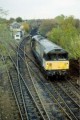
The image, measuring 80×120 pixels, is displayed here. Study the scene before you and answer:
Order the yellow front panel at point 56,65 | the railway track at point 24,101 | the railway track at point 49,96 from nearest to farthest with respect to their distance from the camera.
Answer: the railway track at point 24,101 → the railway track at point 49,96 → the yellow front panel at point 56,65

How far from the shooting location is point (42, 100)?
21.3 m

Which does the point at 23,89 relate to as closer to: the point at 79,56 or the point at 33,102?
the point at 33,102

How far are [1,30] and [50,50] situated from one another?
9.69 m

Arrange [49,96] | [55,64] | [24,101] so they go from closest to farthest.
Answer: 1. [24,101]
2. [49,96]
3. [55,64]

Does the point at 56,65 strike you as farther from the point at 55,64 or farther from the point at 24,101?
the point at 24,101

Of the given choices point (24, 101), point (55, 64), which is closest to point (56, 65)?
point (55, 64)

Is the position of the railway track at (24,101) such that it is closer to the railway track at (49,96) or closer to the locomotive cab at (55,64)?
the railway track at (49,96)

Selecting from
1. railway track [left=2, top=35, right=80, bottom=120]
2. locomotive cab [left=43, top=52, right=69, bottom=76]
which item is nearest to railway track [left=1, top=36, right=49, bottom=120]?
railway track [left=2, top=35, right=80, bottom=120]

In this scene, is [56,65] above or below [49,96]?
above

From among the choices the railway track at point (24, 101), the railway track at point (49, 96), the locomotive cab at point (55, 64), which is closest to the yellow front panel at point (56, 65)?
the locomotive cab at point (55, 64)

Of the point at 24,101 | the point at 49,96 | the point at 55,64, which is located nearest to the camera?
the point at 24,101

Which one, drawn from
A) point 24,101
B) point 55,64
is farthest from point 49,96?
point 55,64

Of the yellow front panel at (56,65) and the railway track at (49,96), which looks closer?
the railway track at (49,96)

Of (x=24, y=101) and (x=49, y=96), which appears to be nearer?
(x=24, y=101)
